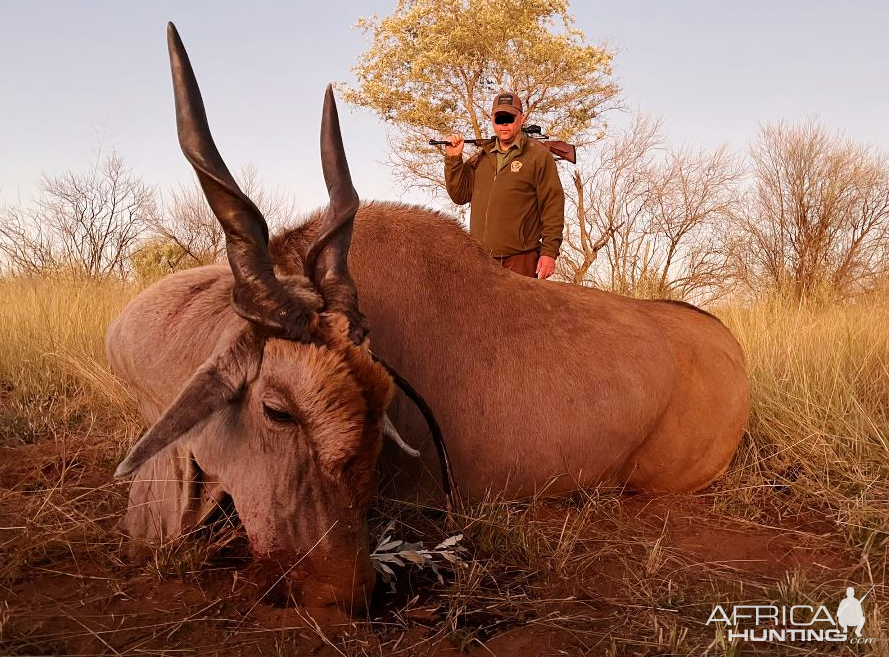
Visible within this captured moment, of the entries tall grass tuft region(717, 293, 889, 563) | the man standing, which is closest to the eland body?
tall grass tuft region(717, 293, 889, 563)

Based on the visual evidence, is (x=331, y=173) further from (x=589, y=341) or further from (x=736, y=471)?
(x=736, y=471)

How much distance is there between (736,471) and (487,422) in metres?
1.70

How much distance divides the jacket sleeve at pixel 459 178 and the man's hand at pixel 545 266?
3.64 feet

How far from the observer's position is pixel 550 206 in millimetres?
5527

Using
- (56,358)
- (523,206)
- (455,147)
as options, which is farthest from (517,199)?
(56,358)

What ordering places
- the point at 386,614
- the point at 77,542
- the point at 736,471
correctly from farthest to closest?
1. the point at 736,471
2. the point at 77,542
3. the point at 386,614

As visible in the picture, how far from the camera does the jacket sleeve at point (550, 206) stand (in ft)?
18.1

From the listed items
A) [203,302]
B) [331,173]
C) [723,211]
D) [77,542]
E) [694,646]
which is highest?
[723,211]

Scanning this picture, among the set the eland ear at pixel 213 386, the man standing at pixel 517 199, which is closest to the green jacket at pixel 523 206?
the man standing at pixel 517 199

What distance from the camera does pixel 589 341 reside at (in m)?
3.36

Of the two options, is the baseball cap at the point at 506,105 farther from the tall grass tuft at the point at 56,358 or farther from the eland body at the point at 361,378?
the tall grass tuft at the point at 56,358

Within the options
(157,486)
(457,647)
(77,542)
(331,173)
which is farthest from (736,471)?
(77,542)

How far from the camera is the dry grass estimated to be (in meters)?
2.03

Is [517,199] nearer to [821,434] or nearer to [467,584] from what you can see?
[821,434]
